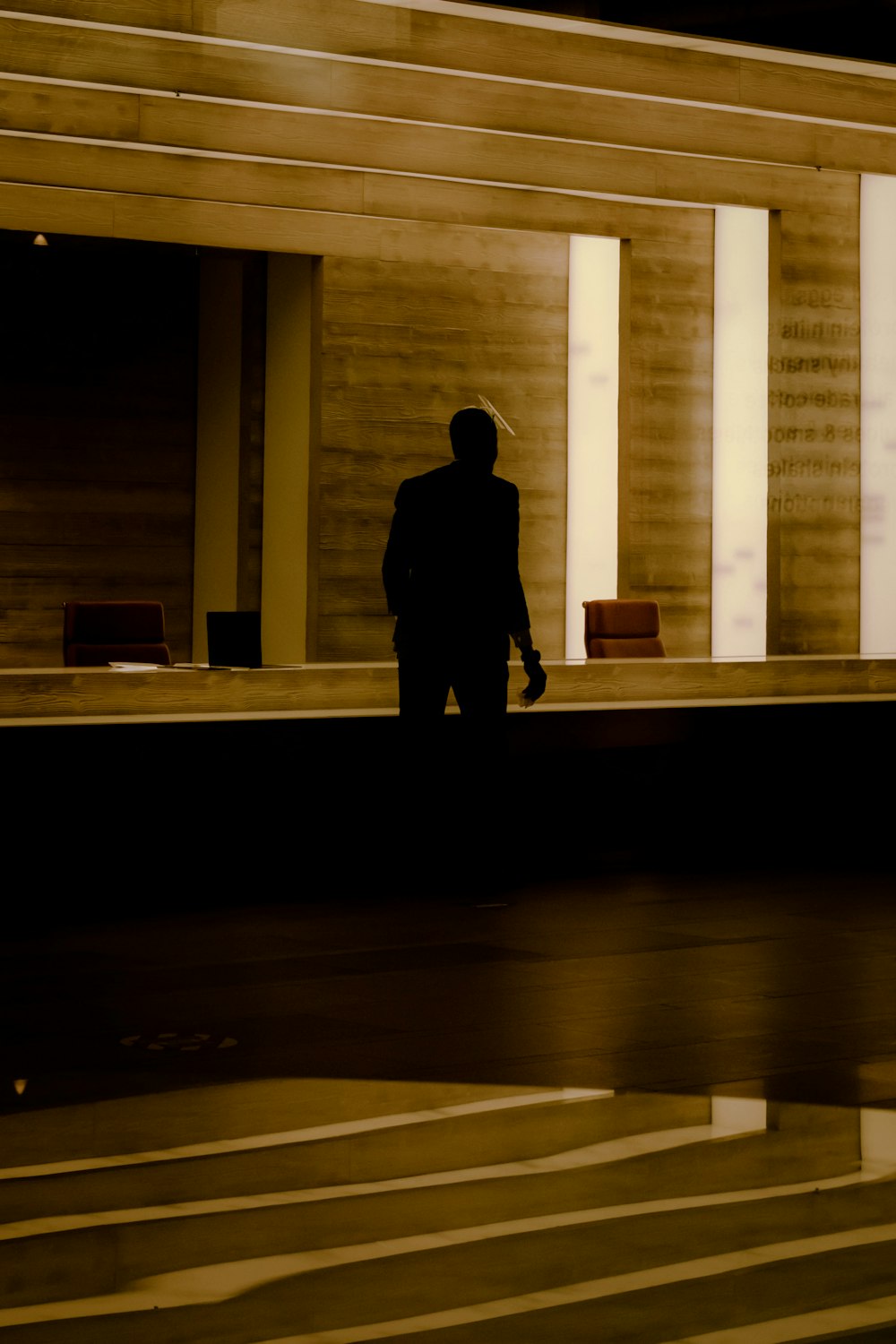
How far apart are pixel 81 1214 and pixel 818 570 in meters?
9.13

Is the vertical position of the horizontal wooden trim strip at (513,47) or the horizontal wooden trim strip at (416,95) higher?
the horizontal wooden trim strip at (513,47)

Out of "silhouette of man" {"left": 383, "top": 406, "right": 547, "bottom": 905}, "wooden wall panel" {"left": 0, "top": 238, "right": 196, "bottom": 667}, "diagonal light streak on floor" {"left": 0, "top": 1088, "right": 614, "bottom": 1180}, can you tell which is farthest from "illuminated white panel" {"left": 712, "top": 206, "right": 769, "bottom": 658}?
"diagonal light streak on floor" {"left": 0, "top": 1088, "right": 614, "bottom": 1180}

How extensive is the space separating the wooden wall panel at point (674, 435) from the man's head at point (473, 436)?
19.0ft

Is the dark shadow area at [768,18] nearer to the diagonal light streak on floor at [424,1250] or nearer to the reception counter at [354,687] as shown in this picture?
the reception counter at [354,687]

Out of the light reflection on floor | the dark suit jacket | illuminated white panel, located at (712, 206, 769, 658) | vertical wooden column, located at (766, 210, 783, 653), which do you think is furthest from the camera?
illuminated white panel, located at (712, 206, 769, 658)

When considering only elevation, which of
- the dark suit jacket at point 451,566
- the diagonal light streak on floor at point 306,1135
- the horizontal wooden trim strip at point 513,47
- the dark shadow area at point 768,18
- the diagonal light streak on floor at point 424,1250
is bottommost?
the diagonal light streak on floor at point 424,1250

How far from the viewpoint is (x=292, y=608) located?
11.3 m

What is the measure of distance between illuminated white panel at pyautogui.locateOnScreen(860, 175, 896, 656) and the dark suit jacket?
589cm

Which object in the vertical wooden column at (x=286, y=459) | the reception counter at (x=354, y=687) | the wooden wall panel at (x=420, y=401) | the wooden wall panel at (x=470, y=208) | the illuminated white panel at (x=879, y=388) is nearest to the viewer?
the reception counter at (x=354, y=687)

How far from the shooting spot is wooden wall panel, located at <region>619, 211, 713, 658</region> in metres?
11.4

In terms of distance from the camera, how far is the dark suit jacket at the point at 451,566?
550cm

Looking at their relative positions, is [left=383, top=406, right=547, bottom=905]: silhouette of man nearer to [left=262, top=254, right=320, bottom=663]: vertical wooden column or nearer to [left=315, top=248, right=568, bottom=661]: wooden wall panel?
[left=315, top=248, right=568, bottom=661]: wooden wall panel

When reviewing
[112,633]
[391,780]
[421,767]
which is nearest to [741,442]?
[112,633]

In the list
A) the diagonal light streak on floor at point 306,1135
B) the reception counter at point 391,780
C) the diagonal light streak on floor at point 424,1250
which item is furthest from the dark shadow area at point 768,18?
the diagonal light streak on floor at point 424,1250
